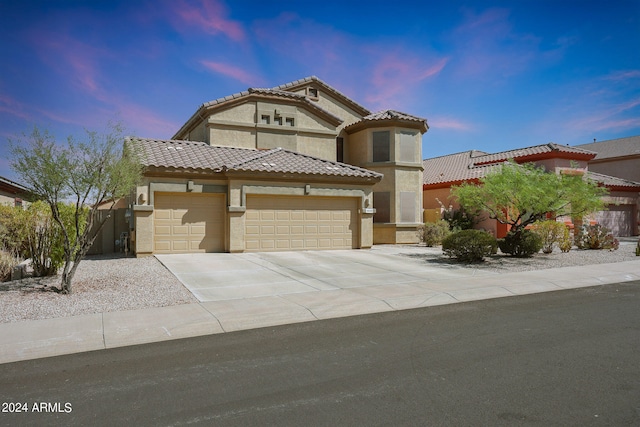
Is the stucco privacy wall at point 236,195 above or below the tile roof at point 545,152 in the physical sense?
below

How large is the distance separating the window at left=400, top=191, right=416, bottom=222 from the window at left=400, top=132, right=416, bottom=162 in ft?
6.25

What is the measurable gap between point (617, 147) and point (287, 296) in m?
43.0

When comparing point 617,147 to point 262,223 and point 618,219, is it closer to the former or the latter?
point 618,219

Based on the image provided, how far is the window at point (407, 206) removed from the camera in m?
23.4

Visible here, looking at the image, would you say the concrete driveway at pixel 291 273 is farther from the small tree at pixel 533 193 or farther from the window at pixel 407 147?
the window at pixel 407 147

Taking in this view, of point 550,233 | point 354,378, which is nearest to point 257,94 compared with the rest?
point 550,233

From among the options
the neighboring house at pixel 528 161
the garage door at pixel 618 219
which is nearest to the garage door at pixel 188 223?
the neighboring house at pixel 528 161

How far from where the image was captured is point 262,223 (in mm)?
17969

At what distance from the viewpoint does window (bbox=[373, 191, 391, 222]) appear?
23.4 m

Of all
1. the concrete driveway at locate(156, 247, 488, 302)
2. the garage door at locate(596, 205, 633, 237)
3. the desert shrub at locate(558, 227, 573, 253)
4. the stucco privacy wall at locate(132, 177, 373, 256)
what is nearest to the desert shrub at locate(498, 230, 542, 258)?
the desert shrub at locate(558, 227, 573, 253)

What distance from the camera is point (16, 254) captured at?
39.3 feet

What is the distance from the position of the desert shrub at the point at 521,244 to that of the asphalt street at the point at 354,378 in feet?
32.2

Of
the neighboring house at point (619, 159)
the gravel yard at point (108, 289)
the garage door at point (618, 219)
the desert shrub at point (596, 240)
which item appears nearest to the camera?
the gravel yard at point (108, 289)

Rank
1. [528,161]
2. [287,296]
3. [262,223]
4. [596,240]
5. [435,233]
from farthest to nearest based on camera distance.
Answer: [528,161], [435,233], [596,240], [262,223], [287,296]
